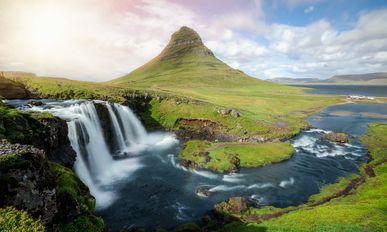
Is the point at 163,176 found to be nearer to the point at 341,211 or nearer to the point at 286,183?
the point at 286,183

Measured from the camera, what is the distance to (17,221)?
529 inches

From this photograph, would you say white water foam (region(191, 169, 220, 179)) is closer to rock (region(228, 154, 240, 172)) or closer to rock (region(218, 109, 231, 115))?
rock (region(228, 154, 240, 172))

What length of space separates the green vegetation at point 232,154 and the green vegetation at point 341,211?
47.5 ft

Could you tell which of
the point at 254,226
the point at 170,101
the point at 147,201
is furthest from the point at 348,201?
the point at 170,101

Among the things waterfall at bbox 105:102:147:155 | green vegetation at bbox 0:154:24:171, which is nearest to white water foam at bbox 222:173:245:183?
waterfall at bbox 105:102:147:155

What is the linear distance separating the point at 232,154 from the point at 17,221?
148 ft

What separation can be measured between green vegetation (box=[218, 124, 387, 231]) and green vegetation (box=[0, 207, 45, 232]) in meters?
20.7

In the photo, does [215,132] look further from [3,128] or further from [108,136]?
[3,128]

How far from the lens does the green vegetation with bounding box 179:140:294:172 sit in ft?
168

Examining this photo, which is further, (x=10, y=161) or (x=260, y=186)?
(x=260, y=186)

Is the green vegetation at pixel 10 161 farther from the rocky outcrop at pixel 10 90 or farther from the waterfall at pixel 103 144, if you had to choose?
the rocky outcrop at pixel 10 90

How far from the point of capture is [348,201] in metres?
34.8

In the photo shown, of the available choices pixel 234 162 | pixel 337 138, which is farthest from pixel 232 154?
pixel 337 138

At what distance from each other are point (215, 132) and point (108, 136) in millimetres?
30607
